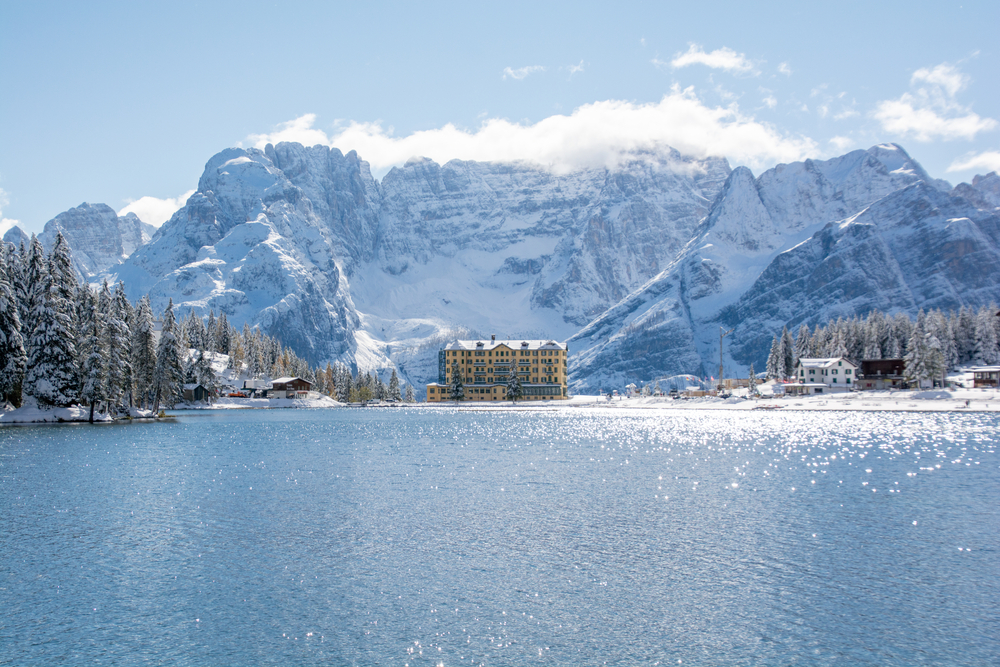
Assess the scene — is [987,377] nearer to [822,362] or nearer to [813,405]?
[822,362]

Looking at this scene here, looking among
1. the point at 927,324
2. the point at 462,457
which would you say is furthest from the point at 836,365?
the point at 462,457

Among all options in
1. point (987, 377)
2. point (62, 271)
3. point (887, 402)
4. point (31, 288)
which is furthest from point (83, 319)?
point (987, 377)

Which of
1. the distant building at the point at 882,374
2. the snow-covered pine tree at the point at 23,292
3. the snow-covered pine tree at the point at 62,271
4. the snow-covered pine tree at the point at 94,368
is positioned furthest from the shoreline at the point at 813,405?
the distant building at the point at 882,374

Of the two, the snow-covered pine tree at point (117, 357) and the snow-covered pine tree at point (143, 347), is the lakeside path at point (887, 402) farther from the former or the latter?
the snow-covered pine tree at point (117, 357)

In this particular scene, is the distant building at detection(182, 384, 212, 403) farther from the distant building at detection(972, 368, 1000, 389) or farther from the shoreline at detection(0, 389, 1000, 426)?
the distant building at detection(972, 368, 1000, 389)

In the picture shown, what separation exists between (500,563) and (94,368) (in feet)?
272

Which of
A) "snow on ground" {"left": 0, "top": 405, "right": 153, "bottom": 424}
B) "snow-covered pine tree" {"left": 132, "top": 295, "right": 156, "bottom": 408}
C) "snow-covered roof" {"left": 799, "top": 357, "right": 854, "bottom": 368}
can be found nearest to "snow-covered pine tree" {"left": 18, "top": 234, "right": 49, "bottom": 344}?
"snow on ground" {"left": 0, "top": 405, "right": 153, "bottom": 424}

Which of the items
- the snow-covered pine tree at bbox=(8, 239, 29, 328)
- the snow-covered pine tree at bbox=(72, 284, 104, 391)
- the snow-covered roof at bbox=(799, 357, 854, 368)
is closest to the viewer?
the snow-covered pine tree at bbox=(8, 239, 29, 328)

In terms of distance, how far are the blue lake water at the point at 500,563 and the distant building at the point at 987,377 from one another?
115m

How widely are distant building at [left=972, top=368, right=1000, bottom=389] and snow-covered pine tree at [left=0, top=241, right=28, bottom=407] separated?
16881cm

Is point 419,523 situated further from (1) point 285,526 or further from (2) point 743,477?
(2) point 743,477

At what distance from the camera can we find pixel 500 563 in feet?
92.3

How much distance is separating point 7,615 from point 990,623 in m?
29.6

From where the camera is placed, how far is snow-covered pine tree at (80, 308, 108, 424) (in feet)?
305
